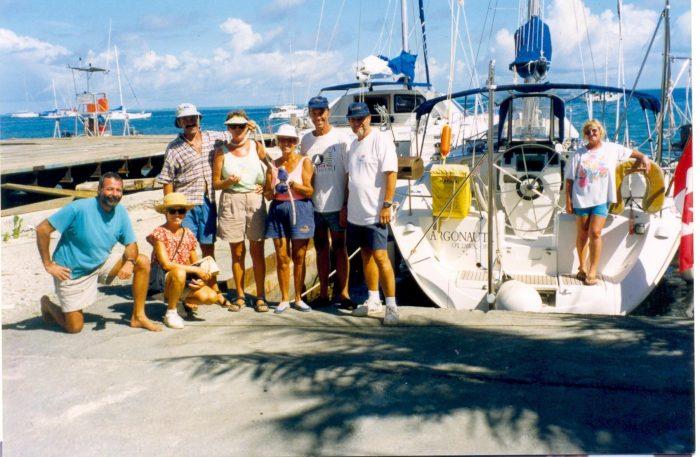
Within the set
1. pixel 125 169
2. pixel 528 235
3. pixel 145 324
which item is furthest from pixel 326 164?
pixel 125 169

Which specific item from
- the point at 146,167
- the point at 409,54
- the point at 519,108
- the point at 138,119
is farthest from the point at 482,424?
the point at 138,119

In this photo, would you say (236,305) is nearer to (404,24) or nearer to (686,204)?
(686,204)

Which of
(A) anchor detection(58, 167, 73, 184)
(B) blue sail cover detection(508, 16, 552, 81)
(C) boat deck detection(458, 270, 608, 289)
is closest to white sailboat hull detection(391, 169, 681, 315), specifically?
(C) boat deck detection(458, 270, 608, 289)

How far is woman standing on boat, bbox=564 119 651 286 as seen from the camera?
5.45m

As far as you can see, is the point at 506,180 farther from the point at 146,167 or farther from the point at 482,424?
the point at 146,167

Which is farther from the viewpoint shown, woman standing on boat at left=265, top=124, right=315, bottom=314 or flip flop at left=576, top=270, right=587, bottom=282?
flip flop at left=576, top=270, right=587, bottom=282

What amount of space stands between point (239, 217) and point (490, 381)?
2355 mm

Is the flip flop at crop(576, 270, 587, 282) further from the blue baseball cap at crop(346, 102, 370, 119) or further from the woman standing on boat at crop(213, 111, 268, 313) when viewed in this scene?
the woman standing on boat at crop(213, 111, 268, 313)

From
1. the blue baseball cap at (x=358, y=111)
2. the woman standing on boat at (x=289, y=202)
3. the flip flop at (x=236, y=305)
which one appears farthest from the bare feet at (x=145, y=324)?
the blue baseball cap at (x=358, y=111)

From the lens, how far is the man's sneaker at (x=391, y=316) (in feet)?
15.0

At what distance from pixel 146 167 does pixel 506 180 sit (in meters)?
13.3

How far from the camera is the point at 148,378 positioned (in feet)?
12.2

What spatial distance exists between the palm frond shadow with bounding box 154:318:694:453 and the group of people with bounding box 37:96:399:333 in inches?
26.4

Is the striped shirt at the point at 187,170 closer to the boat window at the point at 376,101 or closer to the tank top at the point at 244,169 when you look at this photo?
the tank top at the point at 244,169
